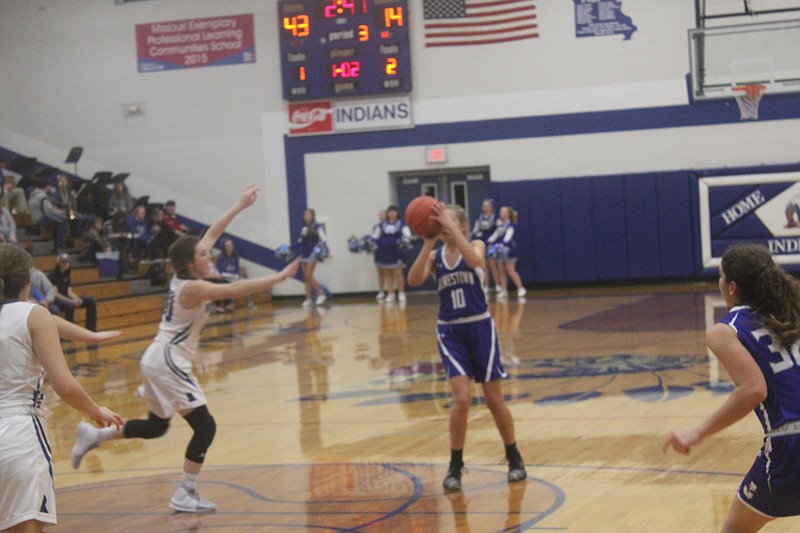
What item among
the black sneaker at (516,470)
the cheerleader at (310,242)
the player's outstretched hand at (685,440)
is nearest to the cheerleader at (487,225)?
the cheerleader at (310,242)

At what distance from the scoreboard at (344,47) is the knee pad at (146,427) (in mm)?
15491

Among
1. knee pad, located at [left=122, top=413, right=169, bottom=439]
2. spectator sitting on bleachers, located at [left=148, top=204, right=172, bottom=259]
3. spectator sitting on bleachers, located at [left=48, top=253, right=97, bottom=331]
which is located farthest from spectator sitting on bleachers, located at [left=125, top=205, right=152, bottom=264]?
knee pad, located at [left=122, top=413, right=169, bottom=439]

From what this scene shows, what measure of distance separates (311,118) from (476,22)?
395cm

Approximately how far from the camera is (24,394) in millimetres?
4156

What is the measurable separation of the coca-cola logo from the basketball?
16056 millimetres

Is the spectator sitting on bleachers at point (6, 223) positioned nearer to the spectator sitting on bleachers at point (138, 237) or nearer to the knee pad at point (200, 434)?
the spectator sitting on bleachers at point (138, 237)

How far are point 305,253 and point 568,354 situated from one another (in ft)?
32.4

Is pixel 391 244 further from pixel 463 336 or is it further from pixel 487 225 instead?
pixel 463 336

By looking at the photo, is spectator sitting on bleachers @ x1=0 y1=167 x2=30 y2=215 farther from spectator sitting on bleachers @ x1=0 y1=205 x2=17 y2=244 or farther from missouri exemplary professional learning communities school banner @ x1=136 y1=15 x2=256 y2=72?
missouri exemplary professional learning communities school banner @ x1=136 y1=15 x2=256 y2=72

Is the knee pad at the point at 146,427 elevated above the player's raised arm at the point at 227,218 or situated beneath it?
situated beneath

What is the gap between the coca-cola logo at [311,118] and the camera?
73.4 feet

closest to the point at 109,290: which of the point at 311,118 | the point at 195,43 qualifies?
the point at 311,118

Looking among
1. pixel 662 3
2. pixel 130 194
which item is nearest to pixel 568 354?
pixel 662 3

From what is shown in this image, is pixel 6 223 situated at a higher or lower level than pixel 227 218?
lower
